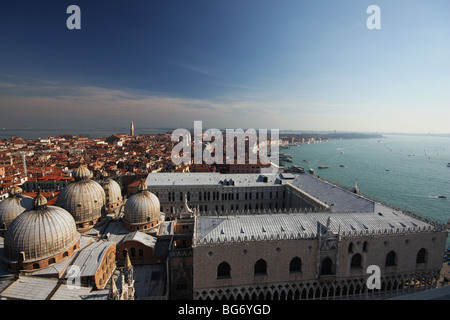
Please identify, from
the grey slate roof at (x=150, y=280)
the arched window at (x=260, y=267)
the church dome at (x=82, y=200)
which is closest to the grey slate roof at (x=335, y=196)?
the arched window at (x=260, y=267)

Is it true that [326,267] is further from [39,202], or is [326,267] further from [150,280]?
[39,202]

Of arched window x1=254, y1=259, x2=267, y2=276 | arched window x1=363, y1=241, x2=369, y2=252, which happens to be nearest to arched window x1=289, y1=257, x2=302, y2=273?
arched window x1=254, y1=259, x2=267, y2=276

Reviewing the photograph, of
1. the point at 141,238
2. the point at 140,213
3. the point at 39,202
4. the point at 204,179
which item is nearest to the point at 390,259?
the point at 141,238

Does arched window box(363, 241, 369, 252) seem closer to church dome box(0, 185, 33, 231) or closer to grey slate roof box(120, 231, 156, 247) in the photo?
grey slate roof box(120, 231, 156, 247)
